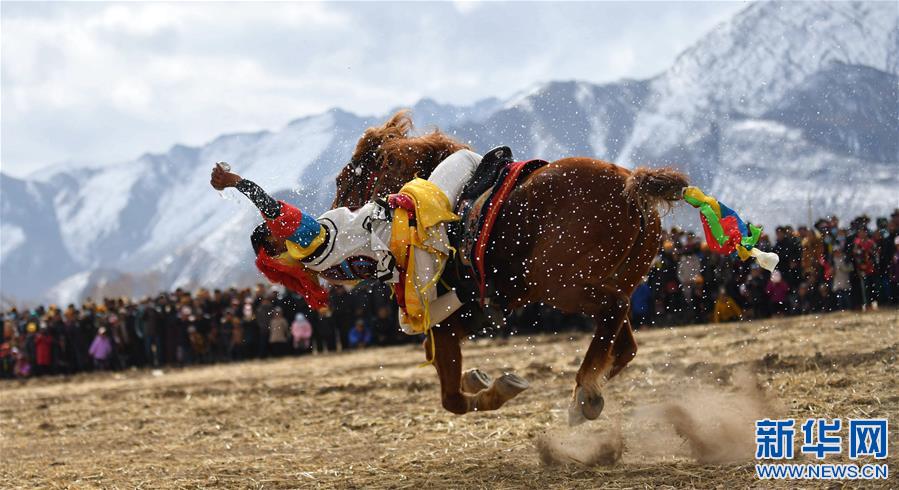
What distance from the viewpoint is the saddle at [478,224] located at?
16.2 ft

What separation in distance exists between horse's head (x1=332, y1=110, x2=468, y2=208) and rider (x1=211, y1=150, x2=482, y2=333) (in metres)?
0.40

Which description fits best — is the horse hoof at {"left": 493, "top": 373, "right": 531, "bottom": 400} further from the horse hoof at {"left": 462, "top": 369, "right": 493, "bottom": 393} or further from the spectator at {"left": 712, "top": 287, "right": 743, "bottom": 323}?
the spectator at {"left": 712, "top": 287, "right": 743, "bottom": 323}

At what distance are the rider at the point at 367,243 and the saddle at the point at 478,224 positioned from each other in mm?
67

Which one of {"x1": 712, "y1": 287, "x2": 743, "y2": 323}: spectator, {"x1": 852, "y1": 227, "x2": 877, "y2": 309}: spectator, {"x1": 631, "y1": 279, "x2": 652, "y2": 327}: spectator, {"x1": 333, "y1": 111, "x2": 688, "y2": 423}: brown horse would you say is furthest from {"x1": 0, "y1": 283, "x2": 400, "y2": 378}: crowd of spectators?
{"x1": 333, "y1": 111, "x2": 688, "y2": 423}: brown horse

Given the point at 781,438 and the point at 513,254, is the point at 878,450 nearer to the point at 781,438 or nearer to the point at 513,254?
the point at 781,438

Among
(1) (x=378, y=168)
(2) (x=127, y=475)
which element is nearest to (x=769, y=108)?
(1) (x=378, y=168)

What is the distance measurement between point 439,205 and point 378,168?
760 millimetres

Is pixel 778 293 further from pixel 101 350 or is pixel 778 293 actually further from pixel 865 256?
pixel 101 350

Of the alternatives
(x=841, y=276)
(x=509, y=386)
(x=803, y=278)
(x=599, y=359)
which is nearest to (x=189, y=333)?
(x=803, y=278)

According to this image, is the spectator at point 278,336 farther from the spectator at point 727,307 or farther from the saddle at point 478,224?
the saddle at point 478,224

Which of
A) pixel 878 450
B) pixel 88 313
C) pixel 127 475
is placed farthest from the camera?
pixel 88 313

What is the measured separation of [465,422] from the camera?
6.52 meters

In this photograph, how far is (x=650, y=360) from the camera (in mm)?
9688

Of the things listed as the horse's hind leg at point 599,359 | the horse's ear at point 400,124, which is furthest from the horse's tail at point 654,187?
the horse's ear at point 400,124
